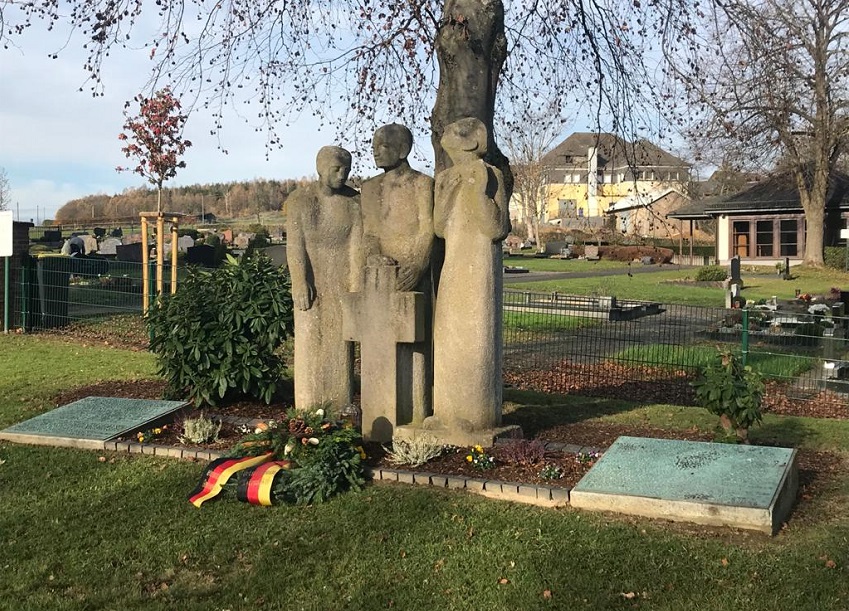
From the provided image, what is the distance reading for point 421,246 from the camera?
22.2ft

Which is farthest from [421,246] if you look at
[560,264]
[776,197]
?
[560,264]

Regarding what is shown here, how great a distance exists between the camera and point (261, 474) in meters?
5.80

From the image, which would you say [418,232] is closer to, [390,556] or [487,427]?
[487,427]

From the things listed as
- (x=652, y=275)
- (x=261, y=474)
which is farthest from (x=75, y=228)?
(x=261, y=474)

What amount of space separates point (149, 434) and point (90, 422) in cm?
83

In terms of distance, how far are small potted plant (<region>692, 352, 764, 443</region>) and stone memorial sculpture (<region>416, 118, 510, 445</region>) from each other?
5.57 feet

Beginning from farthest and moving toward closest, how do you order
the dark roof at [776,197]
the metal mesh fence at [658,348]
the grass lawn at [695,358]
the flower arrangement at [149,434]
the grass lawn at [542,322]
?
the dark roof at [776,197] → the grass lawn at [542,322] → the grass lawn at [695,358] → the metal mesh fence at [658,348] → the flower arrangement at [149,434]

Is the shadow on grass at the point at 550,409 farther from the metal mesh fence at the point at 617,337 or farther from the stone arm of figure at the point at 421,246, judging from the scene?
the stone arm of figure at the point at 421,246

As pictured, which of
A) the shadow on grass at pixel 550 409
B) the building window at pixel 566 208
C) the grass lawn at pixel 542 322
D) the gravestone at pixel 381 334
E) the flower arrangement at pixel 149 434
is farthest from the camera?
the building window at pixel 566 208

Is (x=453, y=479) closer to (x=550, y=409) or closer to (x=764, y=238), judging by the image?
(x=550, y=409)

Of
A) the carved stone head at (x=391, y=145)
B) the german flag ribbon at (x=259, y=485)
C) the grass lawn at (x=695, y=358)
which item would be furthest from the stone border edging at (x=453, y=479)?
the grass lawn at (x=695, y=358)

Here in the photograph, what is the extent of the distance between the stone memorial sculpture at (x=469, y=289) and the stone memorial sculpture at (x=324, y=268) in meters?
1.15

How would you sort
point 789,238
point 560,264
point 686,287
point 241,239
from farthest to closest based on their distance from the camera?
point 241,239, point 560,264, point 789,238, point 686,287

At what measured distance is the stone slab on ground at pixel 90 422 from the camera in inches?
295
